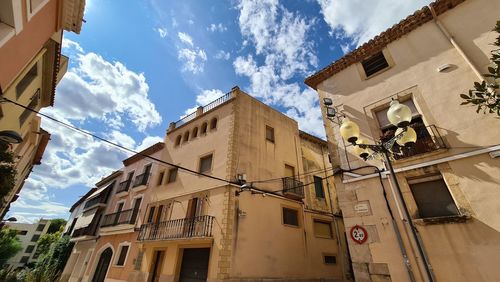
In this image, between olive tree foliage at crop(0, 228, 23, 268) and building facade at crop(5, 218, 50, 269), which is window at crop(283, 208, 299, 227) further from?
building facade at crop(5, 218, 50, 269)

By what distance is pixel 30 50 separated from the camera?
20.5 ft

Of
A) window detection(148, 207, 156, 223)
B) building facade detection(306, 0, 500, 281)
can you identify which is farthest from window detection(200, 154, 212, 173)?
building facade detection(306, 0, 500, 281)

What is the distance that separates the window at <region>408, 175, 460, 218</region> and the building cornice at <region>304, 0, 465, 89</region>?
547 cm

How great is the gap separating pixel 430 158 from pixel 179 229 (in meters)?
11.5

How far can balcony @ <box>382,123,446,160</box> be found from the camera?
6.11m

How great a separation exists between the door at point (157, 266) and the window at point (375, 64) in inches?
572

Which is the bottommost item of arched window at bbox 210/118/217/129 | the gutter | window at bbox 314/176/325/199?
the gutter

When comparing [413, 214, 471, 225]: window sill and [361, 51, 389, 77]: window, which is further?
[361, 51, 389, 77]: window

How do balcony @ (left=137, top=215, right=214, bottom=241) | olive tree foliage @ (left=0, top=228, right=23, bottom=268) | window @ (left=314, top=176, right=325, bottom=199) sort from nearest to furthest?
balcony @ (left=137, top=215, right=214, bottom=241)
window @ (left=314, top=176, right=325, bottom=199)
olive tree foliage @ (left=0, top=228, right=23, bottom=268)

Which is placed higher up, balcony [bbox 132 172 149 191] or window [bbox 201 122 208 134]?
window [bbox 201 122 208 134]

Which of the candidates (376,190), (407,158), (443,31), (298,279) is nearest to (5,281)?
(298,279)

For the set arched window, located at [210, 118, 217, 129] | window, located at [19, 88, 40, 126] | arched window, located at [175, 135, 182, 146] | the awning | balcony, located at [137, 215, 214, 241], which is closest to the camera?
window, located at [19, 88, 40, 126]

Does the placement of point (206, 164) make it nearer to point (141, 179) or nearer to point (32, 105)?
point (141, 179)

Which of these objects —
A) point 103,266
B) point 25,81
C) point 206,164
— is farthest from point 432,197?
point 103,266
